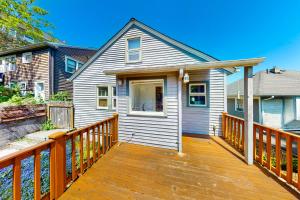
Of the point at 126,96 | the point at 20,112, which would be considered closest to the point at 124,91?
the point at 126,96

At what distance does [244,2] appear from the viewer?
867 centimetres

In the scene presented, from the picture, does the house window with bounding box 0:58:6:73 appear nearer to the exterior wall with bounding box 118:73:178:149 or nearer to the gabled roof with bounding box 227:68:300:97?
the exterior wall with bounding box 118:73:178:149

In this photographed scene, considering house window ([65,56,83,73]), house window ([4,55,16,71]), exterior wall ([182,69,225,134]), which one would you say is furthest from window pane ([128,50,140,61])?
house window ([4,55,16,71])

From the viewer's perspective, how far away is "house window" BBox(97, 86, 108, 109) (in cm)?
825

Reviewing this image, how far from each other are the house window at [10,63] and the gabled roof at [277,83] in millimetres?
20214

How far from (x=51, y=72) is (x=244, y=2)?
14738 mm

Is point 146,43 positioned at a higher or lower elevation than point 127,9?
lower

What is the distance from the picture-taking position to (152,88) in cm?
789

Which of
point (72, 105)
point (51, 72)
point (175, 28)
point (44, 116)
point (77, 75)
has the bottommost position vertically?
point (44, 116)

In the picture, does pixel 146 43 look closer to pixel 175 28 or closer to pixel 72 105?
pixel 72 105

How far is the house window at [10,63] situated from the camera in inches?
520

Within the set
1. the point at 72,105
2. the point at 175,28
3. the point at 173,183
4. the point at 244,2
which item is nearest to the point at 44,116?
the point at 72,105

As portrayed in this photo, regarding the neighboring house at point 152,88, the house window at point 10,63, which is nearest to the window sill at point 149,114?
the neighboring house at point 152,88

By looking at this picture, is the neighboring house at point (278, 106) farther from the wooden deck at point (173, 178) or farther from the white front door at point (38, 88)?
the white front door at point (38, 88)
